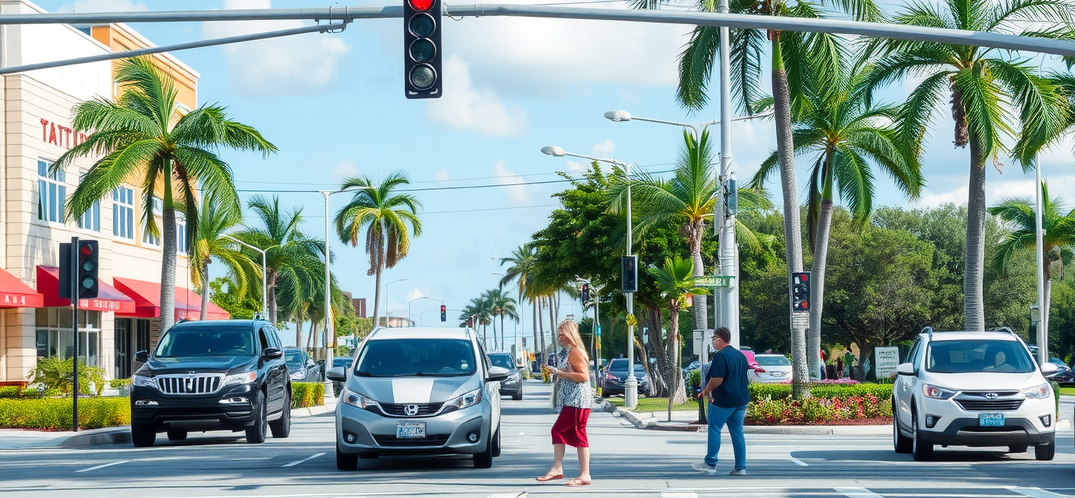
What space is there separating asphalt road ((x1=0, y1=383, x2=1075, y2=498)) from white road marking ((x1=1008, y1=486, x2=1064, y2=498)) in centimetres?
1

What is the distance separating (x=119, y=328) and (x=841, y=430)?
103ft

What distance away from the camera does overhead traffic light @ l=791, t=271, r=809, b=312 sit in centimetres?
2575

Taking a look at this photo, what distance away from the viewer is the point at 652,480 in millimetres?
13773

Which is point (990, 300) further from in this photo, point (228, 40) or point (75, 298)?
point (228, 40)

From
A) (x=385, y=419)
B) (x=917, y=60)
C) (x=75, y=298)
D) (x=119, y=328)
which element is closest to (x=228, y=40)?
(x=385, y=419)

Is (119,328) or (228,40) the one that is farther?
(119,328)

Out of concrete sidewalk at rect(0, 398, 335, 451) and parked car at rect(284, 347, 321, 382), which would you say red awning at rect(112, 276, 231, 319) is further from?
concrete sidewalk at rect(0, 398, 335, 451)

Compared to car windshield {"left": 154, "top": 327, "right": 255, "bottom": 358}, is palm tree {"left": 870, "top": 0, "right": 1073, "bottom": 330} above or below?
above

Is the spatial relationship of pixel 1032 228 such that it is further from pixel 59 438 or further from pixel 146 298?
pixel 59 438

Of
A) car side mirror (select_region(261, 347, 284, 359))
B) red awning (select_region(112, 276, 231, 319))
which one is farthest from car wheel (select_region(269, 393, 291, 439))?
red awning (select_region(112, 276, 231, 319))

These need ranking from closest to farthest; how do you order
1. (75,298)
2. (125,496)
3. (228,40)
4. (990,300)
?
(125,496), (228,40), (75,298), (990,300)

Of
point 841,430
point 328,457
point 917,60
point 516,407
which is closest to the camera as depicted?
point 328,457

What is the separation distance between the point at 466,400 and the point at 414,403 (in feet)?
2.09

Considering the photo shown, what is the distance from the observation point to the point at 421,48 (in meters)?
13.7
